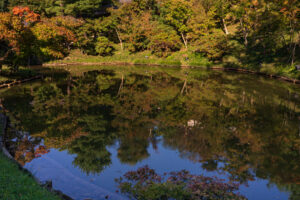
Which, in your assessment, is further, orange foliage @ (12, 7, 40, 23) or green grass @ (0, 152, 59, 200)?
orange foliage @ (12, 7, 40, 23)

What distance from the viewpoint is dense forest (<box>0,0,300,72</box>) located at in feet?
89.2

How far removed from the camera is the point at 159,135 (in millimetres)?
13211

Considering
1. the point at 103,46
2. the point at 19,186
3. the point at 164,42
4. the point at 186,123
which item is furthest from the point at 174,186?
the point at 103,46

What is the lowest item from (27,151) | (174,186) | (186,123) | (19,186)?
(27,151)

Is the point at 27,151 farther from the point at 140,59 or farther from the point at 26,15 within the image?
the point at 140,59

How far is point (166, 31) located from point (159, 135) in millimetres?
35940

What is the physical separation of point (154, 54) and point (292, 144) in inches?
1459

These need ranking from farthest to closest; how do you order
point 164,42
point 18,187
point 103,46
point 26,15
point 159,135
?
point 103,46 → point 164,42 → point 26,15 → point 159,135 → point 18,187

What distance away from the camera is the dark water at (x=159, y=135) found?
9250 millimetres

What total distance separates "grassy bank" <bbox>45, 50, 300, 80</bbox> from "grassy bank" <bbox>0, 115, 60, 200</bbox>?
83.2 ft

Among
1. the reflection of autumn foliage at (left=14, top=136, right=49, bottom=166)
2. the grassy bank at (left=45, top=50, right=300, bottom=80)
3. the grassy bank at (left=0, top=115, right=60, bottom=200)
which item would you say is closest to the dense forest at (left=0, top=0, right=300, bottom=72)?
the grassy bank at (left=45, top=50, right=300, bottom=80)

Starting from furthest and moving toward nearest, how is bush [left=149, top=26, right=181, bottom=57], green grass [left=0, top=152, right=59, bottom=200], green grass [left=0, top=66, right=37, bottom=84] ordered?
1. bush [left=149, top=26, right=181, bottom=57]
2. green grass [left=0, top=66, right=37, bottom=84]
3. green grass [left=0, top=152, right=59, bottom=200]

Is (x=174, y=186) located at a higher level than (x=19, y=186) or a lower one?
lower

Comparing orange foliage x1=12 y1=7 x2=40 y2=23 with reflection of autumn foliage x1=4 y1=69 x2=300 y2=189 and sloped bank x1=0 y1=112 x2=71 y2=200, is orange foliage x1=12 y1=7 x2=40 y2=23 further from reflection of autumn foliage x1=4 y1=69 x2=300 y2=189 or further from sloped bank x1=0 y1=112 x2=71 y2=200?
sloped bank x1=0 y1=112 x2=71 y2=200
